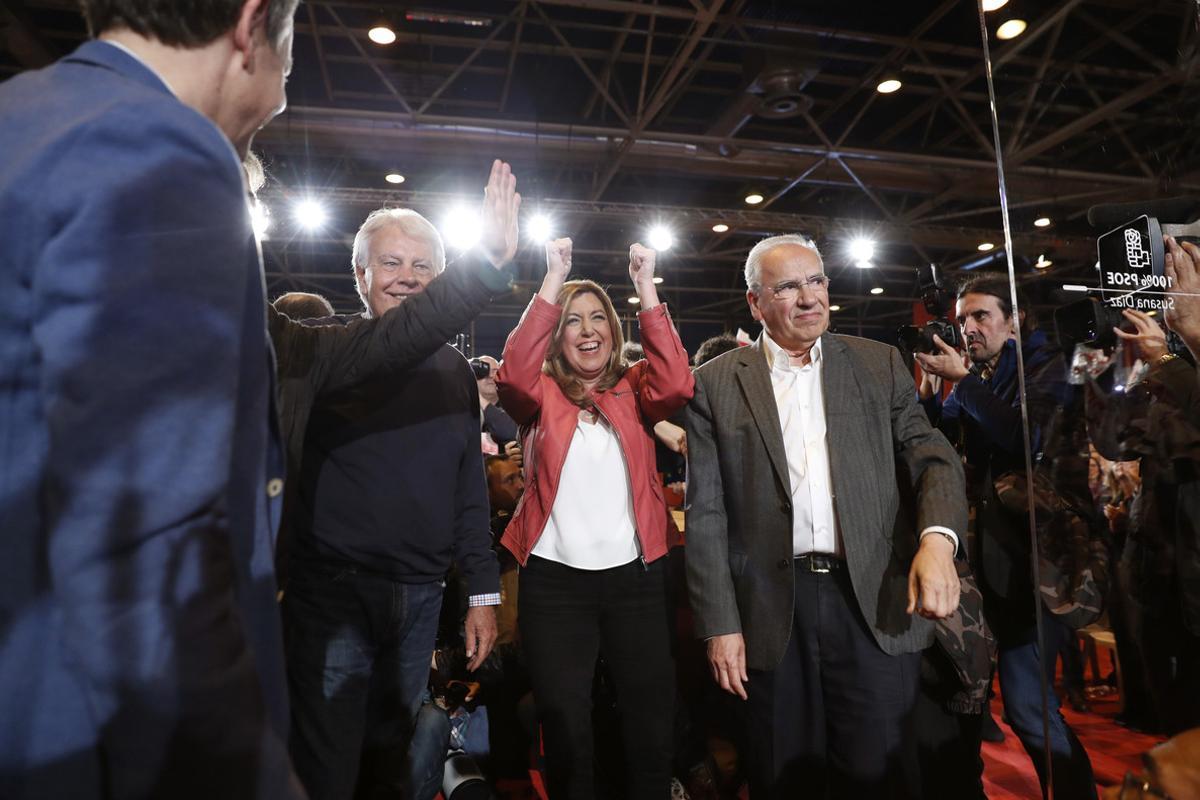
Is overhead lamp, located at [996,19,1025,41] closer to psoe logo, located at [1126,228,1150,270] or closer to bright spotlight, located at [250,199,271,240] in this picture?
psoe logo, located at [1126,228,1150,270]

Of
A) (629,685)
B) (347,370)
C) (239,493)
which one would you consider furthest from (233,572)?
(629,685)

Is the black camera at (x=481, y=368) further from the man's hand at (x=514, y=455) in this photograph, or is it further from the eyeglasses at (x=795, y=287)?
the eyeglasses at (x=795, y=287)

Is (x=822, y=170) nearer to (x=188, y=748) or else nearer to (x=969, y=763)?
(x=969, y=763)

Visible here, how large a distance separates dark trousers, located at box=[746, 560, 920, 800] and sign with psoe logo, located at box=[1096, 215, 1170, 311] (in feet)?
3.21

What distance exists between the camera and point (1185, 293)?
1.30 meters

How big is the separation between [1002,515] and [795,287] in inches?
43.2

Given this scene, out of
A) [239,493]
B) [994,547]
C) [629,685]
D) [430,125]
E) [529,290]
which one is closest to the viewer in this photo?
[239,493]

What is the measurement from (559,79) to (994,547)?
22.2 ft

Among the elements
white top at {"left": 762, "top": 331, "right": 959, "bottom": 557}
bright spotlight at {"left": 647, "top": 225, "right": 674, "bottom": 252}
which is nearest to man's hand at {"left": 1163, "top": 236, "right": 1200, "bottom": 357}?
white top at {"left": 762, "top": 331, "right": 959, "bottom": 557}

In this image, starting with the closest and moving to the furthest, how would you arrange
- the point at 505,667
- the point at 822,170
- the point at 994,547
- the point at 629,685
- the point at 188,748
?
the point at 188,748 < the point at 629,685 < the point at 994,547 < the point at 505,667 < the point at 822,170

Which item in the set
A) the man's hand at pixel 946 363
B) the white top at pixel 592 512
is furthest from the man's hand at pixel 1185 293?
the white top at pixel 592 512

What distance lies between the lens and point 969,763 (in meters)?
2.56

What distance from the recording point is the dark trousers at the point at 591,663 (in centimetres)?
210

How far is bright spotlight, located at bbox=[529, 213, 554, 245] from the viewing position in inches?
343
